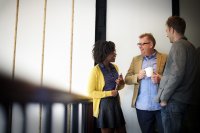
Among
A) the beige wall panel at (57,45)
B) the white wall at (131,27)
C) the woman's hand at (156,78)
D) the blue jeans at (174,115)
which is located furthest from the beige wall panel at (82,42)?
the blue jeans at (174,115)

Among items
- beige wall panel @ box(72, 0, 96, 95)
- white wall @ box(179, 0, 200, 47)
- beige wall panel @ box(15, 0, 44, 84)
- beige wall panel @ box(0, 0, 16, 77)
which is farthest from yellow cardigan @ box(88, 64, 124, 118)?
white wall @ box(179, 0, 200, 47)

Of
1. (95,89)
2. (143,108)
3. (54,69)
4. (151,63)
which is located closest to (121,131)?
(143,108)

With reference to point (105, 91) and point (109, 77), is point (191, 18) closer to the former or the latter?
point (109, 77)

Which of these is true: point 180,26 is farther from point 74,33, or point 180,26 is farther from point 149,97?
point 74,33

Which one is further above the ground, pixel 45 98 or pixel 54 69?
pixel 54 69

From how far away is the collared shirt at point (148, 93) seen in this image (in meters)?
1.98

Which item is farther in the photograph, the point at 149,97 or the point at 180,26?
the point at 149,97

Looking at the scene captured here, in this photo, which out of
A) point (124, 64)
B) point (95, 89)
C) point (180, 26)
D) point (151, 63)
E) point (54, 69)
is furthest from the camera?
point (124, 64)

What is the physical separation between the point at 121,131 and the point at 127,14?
4.02 ft

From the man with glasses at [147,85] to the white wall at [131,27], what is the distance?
320 mm

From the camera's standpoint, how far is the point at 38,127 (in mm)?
2129

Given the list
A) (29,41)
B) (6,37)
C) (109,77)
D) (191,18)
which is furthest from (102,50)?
(191,18)

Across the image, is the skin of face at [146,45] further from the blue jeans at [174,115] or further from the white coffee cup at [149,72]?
the blue jeans at [174,115]

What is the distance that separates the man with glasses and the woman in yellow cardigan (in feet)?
0.62
